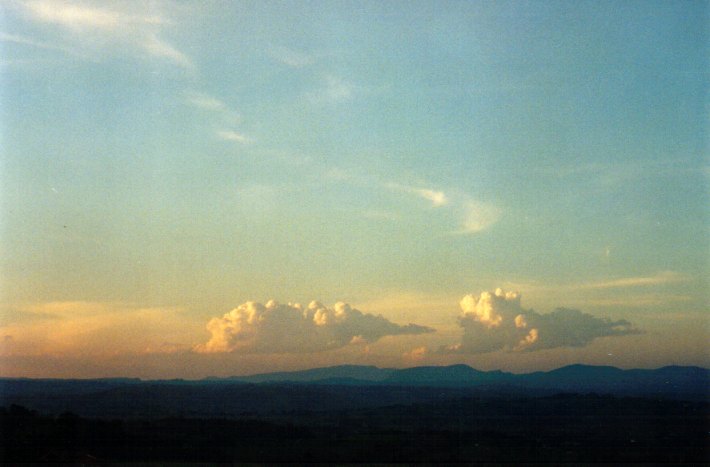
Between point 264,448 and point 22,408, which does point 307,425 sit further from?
point 22,408

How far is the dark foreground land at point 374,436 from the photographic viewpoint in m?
25.2

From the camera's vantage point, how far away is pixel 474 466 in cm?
2447

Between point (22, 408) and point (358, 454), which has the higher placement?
point (22, 408)

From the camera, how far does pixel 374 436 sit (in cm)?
2756

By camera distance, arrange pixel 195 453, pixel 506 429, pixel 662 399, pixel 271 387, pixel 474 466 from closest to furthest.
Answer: pixel 474 466
pixel 195 453
pixel 506 429
pixel 662 399
pixel 271 387

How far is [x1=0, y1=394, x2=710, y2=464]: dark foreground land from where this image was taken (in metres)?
25.2

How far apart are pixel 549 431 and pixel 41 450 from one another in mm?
21375

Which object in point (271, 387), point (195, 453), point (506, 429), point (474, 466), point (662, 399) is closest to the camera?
point (474, 466)

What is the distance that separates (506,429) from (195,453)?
44.1 ft

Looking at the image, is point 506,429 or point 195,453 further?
point 506,429

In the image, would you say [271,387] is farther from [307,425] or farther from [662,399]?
[662,399]

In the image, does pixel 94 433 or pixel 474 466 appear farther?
pixel 94 433

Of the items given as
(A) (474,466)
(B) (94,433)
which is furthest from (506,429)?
(B) (94,433)

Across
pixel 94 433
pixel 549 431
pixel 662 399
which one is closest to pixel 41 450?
pixel 94 433
